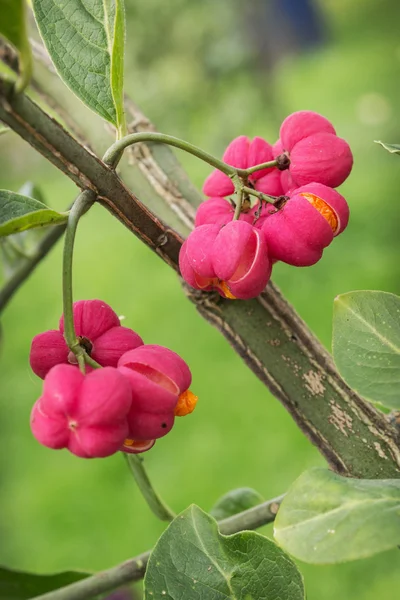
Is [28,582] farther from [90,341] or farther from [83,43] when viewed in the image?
[83,43]

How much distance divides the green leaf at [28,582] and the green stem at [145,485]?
0.22ft

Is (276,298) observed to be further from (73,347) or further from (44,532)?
(44,532)

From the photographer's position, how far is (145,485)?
495 millimetres

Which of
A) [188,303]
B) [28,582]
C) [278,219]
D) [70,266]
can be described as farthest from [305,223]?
[188,303]

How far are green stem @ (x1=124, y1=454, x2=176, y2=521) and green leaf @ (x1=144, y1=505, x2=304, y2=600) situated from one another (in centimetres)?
10

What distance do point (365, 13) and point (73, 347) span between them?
25.3 ft

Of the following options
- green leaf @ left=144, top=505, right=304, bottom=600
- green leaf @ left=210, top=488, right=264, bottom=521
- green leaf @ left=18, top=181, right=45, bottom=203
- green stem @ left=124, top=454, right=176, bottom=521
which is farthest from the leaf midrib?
green leaf @ left=18, top=181, right=45, bottom=203

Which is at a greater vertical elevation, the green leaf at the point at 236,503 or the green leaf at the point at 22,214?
the green leaf at the point at 22,214

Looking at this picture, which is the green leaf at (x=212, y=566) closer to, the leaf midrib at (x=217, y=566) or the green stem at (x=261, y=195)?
the leaf midrib at (x=217, y=566)

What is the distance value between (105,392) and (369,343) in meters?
0.13

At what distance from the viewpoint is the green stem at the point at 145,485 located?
1.56 ft

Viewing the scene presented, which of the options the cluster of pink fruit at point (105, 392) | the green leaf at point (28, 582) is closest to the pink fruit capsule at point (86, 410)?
the cluster of pink fruit at point (105, 392)

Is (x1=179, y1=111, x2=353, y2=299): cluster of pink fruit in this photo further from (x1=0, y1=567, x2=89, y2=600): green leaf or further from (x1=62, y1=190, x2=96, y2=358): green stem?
(x1=0, y1=567, x2=89, y2=600): green leaf

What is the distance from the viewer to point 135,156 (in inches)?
21.0
